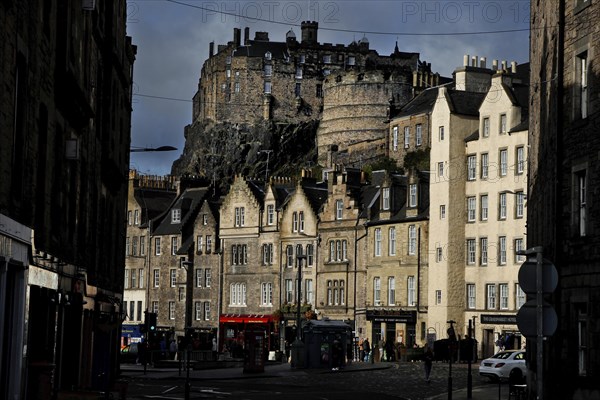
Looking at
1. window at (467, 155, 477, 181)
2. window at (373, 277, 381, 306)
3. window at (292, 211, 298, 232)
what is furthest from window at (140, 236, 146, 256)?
window at (467, 155, 477, 181)

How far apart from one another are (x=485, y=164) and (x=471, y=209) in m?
3.10

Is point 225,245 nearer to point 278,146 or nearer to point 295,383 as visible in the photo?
point 295,383

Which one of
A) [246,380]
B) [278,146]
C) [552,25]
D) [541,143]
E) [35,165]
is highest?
[278,146]

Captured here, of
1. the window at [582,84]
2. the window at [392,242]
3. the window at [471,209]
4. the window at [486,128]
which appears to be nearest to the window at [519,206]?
the window at [471,209]

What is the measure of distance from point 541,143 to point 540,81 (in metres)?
1.80

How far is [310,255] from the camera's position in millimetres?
86312

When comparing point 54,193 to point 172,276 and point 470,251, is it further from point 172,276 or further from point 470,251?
point 172,276

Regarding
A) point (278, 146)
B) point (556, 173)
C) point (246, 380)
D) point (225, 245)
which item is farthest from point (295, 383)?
point (278, 146)

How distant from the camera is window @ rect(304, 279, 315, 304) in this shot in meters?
85.9

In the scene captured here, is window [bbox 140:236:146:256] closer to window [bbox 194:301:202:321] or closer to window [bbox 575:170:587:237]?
window [bbox 194:301:202:321]

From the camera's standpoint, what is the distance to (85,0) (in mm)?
26625

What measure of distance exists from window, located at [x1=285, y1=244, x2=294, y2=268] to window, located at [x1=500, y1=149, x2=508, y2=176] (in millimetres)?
20448

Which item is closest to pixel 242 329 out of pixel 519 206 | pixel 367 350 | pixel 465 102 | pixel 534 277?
pixel 367 350

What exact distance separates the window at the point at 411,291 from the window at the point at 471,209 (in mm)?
5539
